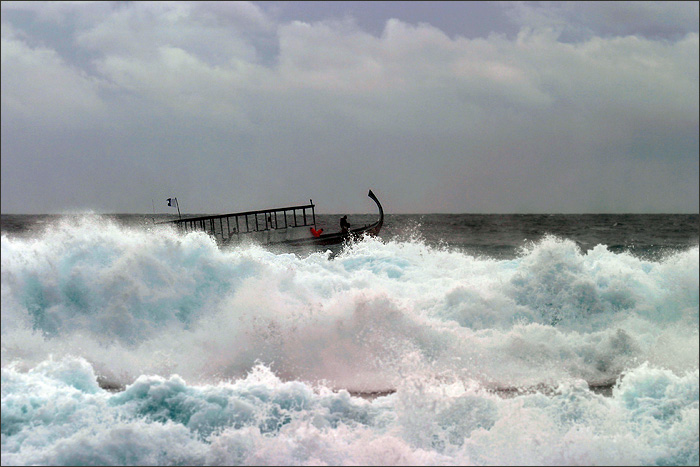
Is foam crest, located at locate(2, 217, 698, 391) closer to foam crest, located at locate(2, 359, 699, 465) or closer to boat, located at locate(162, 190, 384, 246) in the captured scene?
foam crest, located at locate(2, 359, 699, 465)

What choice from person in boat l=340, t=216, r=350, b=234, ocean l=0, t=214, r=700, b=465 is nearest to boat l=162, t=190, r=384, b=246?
person in boat l=340, t=216, r=350, b=234

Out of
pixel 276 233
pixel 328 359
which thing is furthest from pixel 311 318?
pixel 276 233

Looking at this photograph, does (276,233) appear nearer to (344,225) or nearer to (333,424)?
(344,225)

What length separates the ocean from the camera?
6242 mm

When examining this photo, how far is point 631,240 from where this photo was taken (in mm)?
31609

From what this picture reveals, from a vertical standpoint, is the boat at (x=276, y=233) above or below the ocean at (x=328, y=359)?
above

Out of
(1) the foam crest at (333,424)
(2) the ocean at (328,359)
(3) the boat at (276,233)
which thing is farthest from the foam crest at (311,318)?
(3) the boat at (276,233)

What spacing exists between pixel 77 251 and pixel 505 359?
25.2 feet

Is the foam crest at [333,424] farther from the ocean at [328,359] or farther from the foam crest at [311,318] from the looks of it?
the foam crest at [311,318]

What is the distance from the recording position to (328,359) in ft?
30.3

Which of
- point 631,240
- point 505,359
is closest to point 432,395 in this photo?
point 505,359

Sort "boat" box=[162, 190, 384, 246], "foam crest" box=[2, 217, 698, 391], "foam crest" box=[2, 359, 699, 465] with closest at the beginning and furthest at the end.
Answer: "foam crest" box=[2, 359, 699, 465] → "foam crest" box=[2, 217, 698, 391] → "boat" box=[162, 190, 384, 246]

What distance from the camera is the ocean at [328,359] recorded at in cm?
624

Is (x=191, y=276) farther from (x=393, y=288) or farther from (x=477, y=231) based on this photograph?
(x=477, y=231)
